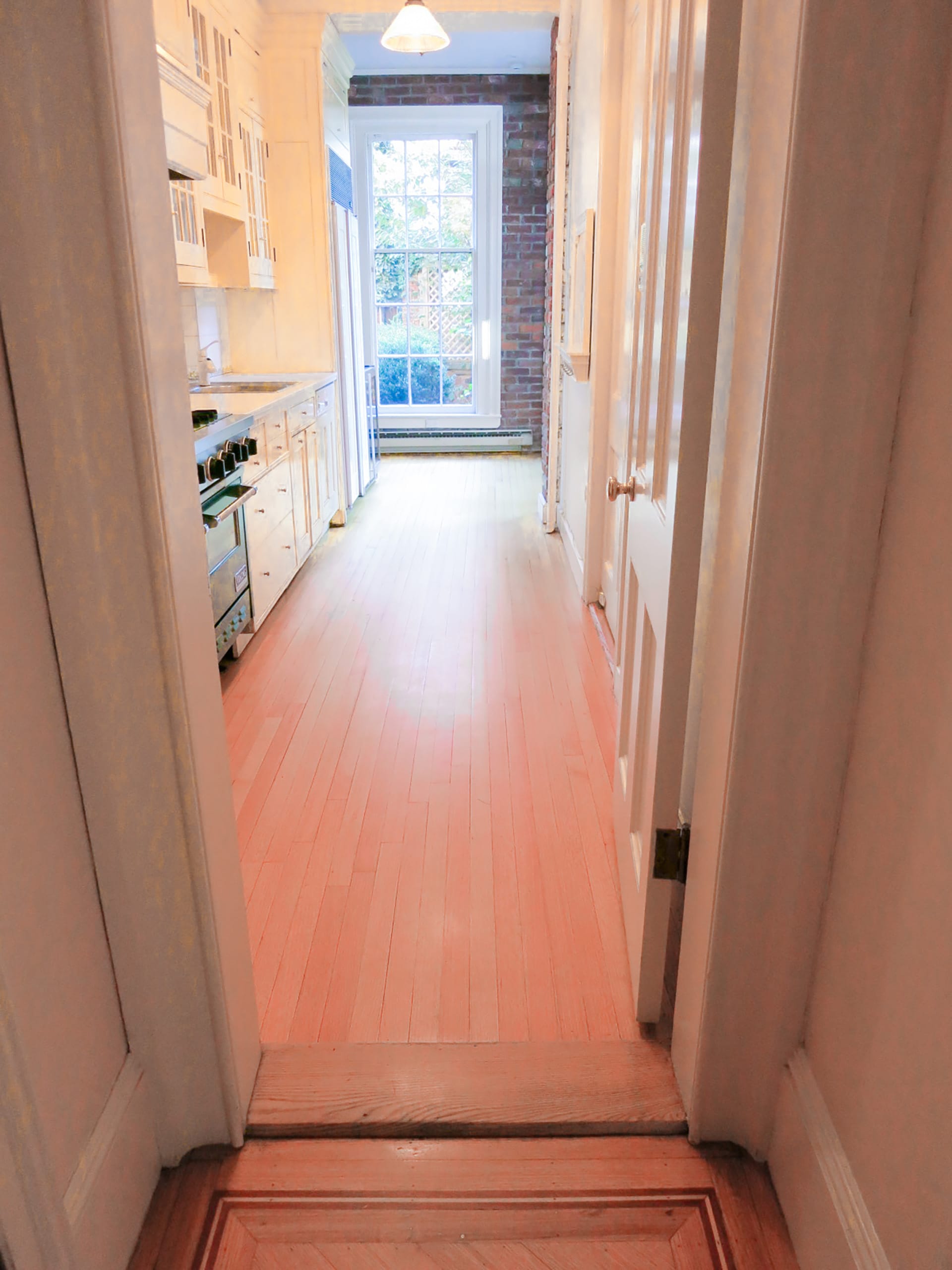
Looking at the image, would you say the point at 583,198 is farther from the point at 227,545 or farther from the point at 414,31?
the point at 227,545

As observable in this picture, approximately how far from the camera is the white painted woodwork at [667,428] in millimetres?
1229

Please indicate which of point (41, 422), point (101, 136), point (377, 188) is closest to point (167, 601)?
point (41, 422)

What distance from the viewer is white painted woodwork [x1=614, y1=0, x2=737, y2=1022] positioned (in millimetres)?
1229

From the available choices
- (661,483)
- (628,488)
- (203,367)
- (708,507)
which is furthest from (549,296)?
(708,507)

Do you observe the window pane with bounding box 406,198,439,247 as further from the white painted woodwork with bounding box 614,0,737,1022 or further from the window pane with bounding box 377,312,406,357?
the white painted woodwork with bounding box 614,0,737,1022

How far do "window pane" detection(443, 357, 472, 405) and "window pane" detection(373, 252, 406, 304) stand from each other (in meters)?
0.68

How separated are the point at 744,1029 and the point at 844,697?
56 centimetres

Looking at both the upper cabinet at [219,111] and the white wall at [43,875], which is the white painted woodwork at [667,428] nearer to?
the white wall at [43,875]

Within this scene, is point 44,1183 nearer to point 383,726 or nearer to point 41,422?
point 41,422

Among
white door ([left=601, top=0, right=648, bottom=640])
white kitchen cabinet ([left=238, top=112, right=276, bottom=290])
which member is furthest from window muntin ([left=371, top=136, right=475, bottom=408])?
white door ([left=601, top=0, right=648, bottom=640])

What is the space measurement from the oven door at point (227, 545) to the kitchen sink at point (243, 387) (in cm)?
112

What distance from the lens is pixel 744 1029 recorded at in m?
1.38

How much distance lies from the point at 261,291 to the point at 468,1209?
4964 mm

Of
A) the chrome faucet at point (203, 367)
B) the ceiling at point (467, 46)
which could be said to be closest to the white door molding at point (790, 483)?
the chrome faucet at point (203, 367)
